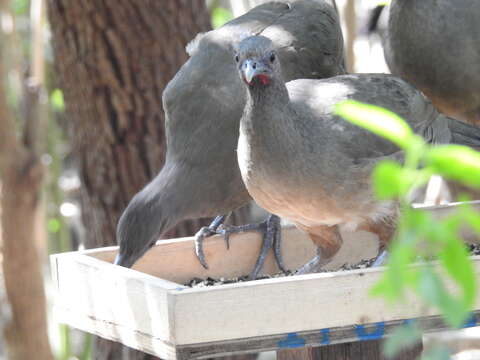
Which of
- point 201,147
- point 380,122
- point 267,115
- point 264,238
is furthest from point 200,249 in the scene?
point 380,122

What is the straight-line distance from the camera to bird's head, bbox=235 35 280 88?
276 cm

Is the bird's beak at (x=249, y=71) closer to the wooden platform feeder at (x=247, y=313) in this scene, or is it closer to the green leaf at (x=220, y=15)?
the wooden platform feeder at (x=247, y=313)

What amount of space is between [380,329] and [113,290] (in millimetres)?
835

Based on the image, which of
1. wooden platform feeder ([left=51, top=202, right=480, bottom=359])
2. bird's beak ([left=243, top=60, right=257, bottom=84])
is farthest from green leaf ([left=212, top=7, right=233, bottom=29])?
wooden platform feeder ([left=51, top=202, right=480, bottom=359])

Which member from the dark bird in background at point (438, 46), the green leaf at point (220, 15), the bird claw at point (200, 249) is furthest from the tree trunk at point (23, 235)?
the green leaf at point (220, 15)

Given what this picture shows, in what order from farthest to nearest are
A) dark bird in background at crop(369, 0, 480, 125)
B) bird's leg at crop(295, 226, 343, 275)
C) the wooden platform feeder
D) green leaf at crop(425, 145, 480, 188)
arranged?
1. dark bird in background at crop(369, 0, 480, 125)
2. bird's leg at crop(295, 226, 343, 275)
3. the wooden platform feeder
4. green leaf at crop(425, 145, 480, 188)

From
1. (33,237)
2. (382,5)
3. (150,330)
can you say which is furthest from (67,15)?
(33,237)

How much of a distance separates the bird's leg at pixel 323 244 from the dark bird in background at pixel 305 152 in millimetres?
152

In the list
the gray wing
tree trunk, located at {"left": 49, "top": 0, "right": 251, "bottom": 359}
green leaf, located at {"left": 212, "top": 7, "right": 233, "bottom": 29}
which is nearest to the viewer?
the gray wing

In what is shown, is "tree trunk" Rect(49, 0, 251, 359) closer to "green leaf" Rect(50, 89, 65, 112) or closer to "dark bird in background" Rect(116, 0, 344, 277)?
"dark bird in background" Rect(116, 0, 344, 277)

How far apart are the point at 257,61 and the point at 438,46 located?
114 centimetres

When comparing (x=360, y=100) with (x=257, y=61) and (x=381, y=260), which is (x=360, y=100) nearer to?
(x=257, y=61)

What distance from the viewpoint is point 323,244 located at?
3352 millimetres

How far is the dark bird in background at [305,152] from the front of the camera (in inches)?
113
